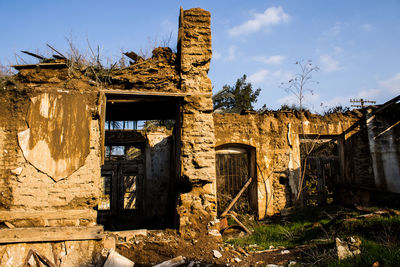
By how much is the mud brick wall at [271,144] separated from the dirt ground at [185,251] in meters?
3.26

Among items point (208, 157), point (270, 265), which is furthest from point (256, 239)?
point (208, 157)

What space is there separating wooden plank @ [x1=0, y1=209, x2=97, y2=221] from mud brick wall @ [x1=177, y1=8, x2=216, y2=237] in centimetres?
155

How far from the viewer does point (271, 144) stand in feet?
27.2

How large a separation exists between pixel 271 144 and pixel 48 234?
20.2 ft

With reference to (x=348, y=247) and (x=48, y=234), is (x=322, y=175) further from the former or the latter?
(x=48, y=234)

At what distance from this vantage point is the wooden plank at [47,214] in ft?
14.3

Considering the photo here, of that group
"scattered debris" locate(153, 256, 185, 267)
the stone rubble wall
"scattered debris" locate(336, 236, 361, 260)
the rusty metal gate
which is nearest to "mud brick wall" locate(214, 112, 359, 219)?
the rusty metal gate

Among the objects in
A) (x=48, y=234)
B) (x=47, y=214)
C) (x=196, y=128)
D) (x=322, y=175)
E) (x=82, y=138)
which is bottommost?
(x=48, y=234)

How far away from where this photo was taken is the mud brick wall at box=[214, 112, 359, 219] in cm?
802

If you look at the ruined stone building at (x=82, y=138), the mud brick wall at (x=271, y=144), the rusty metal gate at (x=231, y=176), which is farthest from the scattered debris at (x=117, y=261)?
the rusty metal gate at (x=231, y=176)

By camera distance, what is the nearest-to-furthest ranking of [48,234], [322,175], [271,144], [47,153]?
[48,234]
[47,153]
[271,144]
[322,175]

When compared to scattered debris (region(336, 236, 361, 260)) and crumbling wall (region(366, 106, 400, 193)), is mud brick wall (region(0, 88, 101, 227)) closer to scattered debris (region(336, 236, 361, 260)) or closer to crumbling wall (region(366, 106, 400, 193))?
scattered debris (region(336, 236, 361, 260))

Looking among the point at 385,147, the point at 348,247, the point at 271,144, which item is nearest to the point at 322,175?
the point at 385,147

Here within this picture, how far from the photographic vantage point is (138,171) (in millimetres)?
11469
